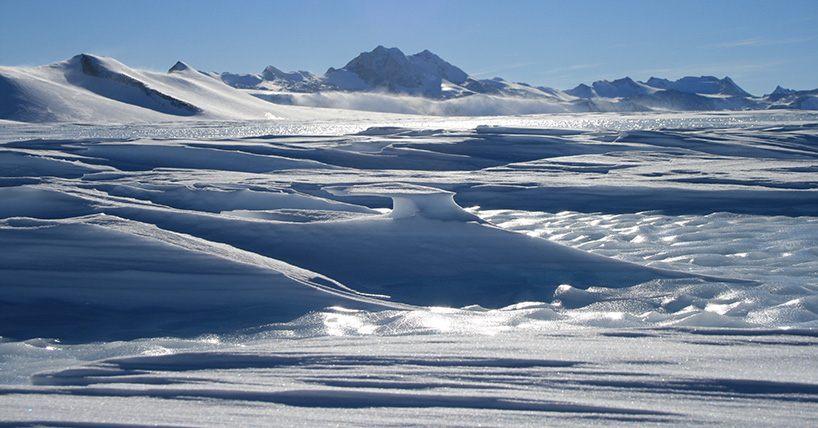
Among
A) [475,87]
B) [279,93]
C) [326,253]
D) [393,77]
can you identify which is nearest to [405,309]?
[326,253]

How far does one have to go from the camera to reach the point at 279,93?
61094 mm

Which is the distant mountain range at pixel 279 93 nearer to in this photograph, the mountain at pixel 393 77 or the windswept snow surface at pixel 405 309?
the mountain at pixel 393 77

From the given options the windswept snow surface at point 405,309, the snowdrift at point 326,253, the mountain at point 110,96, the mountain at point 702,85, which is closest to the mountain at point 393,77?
the mountain at point 702,85

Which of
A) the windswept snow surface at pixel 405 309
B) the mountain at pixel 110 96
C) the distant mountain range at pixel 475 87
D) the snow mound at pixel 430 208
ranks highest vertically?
the distant mountain range at pixel 475 87

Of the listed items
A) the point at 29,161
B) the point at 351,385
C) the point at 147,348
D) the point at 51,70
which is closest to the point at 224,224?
the point at 147,348

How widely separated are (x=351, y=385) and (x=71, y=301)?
1681mm

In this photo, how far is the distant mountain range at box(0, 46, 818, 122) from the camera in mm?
28766

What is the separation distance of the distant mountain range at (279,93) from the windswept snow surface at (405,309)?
2620 centimetres

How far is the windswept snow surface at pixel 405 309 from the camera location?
157cm

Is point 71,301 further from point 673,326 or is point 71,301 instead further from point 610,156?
point 610,156

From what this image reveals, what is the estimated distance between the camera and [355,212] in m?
4.80

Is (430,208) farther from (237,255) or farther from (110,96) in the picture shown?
(110,96)

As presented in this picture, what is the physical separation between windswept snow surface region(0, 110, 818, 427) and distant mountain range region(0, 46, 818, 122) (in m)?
26.2

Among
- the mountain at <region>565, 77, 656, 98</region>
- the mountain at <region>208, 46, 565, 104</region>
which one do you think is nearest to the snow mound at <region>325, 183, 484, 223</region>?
the mountain at <region>208, 46, 565, 104</region>
